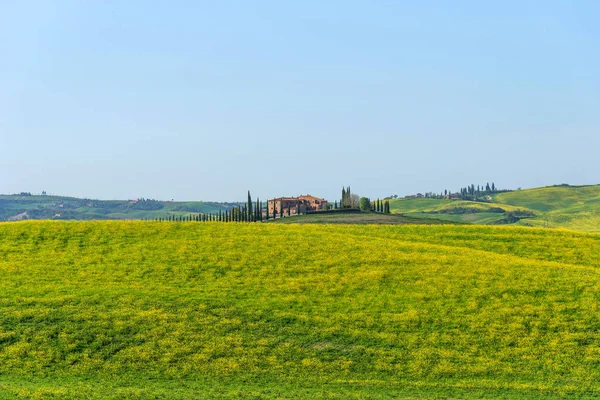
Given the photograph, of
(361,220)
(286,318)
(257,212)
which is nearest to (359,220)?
(361,220)

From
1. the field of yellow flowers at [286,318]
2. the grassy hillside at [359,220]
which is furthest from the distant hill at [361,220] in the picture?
the field of yellow flowers at [286,318]

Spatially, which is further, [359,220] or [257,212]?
[257,212]

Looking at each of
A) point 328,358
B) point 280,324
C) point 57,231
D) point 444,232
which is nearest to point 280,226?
point 444,232

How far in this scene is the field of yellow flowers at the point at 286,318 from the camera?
2983cm

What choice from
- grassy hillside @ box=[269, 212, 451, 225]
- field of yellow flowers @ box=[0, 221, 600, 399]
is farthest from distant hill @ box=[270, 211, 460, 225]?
field of yellow flowers @ box=[0, 221, 600, 399]

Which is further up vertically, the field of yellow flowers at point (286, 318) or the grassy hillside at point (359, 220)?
the grassy hillside at point (359, 220)

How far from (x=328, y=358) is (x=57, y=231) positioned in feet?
122

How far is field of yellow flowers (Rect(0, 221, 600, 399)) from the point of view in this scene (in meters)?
29.8

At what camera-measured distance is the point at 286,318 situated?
37.8 meters

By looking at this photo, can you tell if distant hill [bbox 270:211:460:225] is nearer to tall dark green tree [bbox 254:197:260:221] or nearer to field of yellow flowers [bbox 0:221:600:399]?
tall dark green tree [bbox 254:197:260:221]

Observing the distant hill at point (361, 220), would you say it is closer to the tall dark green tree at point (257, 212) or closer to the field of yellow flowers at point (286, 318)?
the tall dark green tree at point (257, 212)

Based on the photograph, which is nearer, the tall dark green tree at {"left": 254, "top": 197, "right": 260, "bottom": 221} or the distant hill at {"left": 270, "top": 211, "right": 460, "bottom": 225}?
the distant hill at {"left": 270, "top": 211, "right": 460, "bottom": 225}

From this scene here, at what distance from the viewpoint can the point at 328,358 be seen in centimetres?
3278

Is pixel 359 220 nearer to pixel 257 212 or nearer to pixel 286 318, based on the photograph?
pixel 257 212
